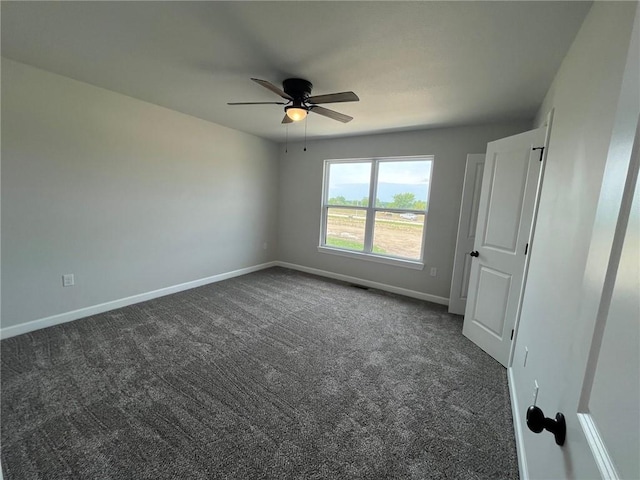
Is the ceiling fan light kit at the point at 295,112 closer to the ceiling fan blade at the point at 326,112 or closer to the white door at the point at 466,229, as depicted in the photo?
the ceiling fan blade at the point at 326,112

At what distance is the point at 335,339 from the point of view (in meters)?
2.72

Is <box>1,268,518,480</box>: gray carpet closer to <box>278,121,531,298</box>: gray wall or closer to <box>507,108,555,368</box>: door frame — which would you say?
<box>507,108,555,368</box>: door frame

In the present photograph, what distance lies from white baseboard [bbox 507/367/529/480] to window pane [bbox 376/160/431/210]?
246 cm

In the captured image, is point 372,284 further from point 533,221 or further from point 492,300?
point 533,221

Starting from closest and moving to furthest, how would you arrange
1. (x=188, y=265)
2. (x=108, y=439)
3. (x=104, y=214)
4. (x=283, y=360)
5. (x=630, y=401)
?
1. (x=630, y=401)
2. (x=108, y=439)
3. (x=283, y=360)
4. (x=104, y=214)
5. (x=188, y=265)

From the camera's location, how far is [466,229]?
3.24 m

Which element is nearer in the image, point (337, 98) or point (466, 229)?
point (337, 98)

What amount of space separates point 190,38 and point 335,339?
275 centimetres

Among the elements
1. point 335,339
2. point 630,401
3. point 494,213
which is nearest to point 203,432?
point 335,339

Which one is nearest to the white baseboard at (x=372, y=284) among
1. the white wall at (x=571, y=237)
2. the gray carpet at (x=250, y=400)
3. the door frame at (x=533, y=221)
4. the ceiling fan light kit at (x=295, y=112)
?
the gray carpet at (x=250, y=400)

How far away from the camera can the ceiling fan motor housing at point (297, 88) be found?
90.0 inches

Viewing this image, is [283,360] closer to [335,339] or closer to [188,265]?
[335,339]

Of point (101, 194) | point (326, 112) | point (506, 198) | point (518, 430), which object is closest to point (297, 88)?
point (326, 112)

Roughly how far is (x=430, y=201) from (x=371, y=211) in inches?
37.1
